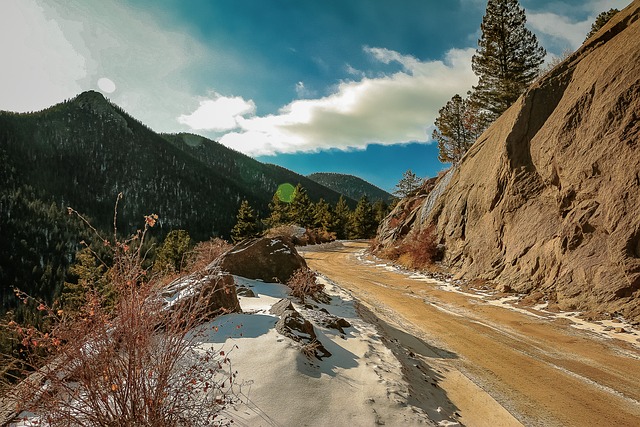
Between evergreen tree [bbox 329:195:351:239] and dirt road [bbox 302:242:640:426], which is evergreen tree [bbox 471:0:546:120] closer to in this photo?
dirt road [bbox 302:242:640:426]

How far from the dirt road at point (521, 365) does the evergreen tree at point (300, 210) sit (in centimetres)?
4521

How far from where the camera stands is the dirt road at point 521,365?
15.8ft

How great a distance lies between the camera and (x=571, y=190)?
38.0ft

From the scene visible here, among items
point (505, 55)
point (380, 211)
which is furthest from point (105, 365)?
point (380, 211)

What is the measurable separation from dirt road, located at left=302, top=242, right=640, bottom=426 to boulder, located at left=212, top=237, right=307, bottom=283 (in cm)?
314

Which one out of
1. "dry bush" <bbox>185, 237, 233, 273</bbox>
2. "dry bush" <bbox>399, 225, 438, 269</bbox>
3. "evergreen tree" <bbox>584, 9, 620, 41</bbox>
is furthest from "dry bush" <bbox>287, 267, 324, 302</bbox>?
"evergreen tree" <bbox>584, 9, 620, 41</bbox>

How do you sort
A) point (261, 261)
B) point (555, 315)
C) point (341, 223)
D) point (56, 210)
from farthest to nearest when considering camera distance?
point (56, 210), point (341, 223), point (261, 261), point (555, 315)

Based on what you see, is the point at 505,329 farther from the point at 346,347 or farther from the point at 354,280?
the point at 354,280

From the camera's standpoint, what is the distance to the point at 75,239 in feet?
455

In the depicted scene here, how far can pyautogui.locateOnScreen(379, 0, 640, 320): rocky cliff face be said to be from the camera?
954 centimetres

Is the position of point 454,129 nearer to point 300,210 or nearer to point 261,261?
point 300,210

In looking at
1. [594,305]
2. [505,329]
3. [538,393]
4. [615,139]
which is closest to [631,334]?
[594,305]

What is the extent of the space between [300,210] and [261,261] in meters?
45.2

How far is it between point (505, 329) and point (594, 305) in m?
2.88
